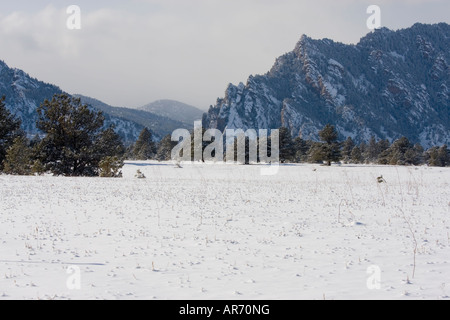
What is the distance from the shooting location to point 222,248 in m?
8.20

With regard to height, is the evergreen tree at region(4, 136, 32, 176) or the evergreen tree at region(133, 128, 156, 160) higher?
the evergreen tree at region(133, 128, 156, 160)

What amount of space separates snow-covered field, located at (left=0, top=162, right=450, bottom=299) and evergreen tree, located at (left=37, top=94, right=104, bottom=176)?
48.9ft

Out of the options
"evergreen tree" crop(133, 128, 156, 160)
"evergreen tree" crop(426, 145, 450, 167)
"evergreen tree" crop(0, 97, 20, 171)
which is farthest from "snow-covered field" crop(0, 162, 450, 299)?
"evergreen tree" crop(133, 128, 156, 160)

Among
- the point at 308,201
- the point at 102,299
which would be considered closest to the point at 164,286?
the point at 102,299

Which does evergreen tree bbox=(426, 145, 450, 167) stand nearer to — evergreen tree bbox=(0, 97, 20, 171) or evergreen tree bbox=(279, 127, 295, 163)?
evergreen tree bbox=(279, 127, 295, 163)

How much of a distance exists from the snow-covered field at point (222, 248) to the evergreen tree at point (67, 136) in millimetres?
14901

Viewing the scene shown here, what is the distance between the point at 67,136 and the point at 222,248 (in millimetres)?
25062

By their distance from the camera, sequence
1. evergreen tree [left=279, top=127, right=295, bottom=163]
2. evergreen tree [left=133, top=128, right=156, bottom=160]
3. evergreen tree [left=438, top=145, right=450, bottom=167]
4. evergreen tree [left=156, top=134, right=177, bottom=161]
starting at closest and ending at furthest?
1. evergreen tree [left=279, top=127, right=295, bottom=163]
2. evergreen tree [left=438, top=145, right=450, bottom=167]
3. evergreen tree [left=133, top=128, right=156, bottom=160]
4. evergreen tree [left=156, top=134, right=177, bottom=161]

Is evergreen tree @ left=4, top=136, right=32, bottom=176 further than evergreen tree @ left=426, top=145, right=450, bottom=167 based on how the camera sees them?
No

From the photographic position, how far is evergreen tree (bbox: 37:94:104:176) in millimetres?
28391

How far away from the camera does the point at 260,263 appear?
23.6 feet

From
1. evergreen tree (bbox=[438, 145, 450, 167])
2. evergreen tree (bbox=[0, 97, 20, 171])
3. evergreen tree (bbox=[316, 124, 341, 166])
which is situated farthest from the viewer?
evergreen tree (bbox=[438, 145, 450, 167])

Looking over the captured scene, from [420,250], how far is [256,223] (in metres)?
4.44
